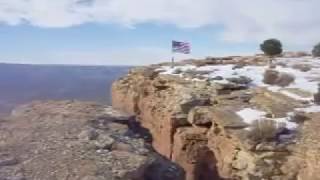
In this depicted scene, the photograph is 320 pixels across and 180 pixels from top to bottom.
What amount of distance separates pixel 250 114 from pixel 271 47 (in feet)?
52.2

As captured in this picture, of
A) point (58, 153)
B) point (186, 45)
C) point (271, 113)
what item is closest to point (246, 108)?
point (271, 113)

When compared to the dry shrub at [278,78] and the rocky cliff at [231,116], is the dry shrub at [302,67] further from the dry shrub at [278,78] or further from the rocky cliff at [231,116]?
the dry shrub at [278,78]

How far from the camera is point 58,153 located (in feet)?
54.3

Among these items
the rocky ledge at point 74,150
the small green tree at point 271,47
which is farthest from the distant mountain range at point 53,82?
the rocky ledge at point 74,150

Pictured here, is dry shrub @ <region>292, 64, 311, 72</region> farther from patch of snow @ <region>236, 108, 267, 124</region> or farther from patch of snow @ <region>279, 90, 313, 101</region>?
patch of snow @ <region>236, 108, 267, 124</region>

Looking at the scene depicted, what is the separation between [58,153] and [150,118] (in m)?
10.5

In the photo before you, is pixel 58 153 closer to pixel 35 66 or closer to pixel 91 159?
pixel 91 159

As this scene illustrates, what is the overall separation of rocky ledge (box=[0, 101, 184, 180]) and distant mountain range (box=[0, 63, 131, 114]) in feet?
108

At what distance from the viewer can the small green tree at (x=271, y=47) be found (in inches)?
1375

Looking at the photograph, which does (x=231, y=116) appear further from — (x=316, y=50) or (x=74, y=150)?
(x=316, y=50)

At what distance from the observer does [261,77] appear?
25094 millimetres

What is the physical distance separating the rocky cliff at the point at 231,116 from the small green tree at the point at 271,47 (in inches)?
184

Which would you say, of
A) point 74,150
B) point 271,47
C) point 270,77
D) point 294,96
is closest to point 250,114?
point 294,96

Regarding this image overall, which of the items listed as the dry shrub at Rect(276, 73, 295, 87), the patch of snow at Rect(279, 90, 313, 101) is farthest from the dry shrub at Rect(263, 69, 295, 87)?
the patch of snow at Rect(279, 90, 313, 101)
